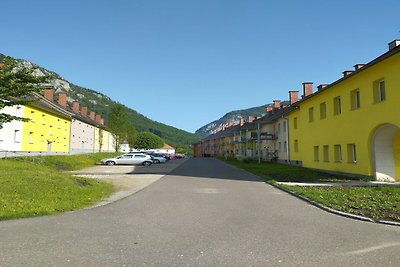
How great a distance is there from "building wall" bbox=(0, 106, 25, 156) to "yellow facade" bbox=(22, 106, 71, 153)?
28.4 inches

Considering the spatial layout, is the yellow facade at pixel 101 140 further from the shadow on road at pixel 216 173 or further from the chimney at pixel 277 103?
the shadow on road at pixel 216 173

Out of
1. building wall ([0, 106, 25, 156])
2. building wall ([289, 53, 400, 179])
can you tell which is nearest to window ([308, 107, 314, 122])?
building wall ([289, 53, 400, 179])

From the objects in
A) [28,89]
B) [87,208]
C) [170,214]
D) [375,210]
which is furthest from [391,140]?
[28,89]

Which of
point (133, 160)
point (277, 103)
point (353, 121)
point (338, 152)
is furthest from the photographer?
point (277, 103)

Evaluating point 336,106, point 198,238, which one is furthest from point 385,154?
point 198,238

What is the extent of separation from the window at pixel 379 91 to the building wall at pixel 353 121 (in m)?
0.12

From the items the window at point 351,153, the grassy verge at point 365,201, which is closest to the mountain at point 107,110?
the window at point 351,153

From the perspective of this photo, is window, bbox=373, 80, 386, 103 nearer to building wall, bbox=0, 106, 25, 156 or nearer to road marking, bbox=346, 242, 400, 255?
road marking, bbox=346, 242, 400, 255

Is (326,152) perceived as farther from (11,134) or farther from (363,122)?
(11,134)

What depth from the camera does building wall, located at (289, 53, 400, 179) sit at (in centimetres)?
1711

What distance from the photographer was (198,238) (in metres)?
6.67

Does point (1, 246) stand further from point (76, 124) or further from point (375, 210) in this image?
point (76, 124)

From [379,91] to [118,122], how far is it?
51.3m

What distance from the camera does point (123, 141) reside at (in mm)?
67562
